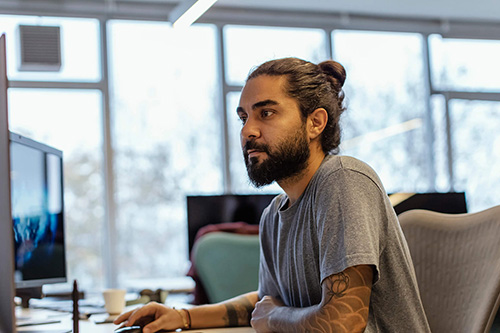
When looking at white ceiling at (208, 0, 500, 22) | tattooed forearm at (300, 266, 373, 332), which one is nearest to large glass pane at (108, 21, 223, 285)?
white ceiling at (208, 0, 500, 22)

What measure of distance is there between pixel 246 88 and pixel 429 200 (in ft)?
6.54

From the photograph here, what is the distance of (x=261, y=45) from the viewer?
6.12 metres

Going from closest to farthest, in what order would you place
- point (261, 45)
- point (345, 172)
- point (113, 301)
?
point (345, 172)
point (113, 301)
point (261, 45)

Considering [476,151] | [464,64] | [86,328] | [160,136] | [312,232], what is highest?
[464,64]

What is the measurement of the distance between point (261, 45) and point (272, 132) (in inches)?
183

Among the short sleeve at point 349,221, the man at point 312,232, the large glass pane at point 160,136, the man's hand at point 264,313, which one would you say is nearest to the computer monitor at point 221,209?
the man at point 312,232

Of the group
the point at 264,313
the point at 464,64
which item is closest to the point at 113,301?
the point at 264,313

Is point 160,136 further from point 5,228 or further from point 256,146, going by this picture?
point 5,228

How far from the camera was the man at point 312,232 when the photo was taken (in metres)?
1.33

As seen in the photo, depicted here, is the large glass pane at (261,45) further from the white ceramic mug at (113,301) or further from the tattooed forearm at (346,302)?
the tattooed forearm at (346,302)

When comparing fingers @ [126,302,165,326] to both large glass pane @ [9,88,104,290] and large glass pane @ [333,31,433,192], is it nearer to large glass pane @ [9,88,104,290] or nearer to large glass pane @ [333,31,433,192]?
large glass pane @ [9,88,104,290]

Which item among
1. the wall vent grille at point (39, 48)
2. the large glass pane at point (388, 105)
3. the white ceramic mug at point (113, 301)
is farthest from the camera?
the large glass pane at point (388, 105)

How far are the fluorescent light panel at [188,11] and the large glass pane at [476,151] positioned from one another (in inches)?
179

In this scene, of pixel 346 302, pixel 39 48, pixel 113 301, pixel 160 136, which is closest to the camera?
pixel 346 302
